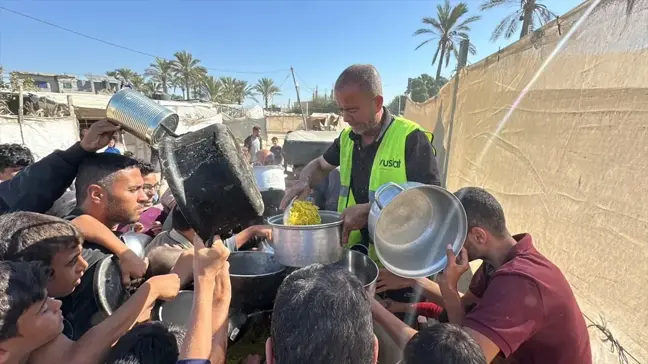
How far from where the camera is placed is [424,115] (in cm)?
1018

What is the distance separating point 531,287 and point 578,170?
1.61 m

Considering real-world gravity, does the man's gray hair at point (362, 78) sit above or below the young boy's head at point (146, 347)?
above

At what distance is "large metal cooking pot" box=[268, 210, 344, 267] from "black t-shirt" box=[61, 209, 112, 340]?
2.88ft

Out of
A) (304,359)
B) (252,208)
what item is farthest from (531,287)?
(252,208)

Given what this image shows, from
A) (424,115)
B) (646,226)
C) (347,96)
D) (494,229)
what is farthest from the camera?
(424,115)

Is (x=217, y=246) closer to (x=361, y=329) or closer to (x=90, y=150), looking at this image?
(x=361, y=329)

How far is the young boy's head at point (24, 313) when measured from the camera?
1.21 meters

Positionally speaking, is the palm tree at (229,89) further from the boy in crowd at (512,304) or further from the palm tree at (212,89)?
the boy in crowd at (512,304)

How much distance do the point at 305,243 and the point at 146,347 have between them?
2.40 ft

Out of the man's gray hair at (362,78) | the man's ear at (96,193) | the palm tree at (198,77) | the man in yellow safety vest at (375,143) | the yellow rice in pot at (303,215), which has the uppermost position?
the palm tree at (198,77)

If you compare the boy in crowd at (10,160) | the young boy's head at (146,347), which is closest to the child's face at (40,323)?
the young boy's head at (146,347)

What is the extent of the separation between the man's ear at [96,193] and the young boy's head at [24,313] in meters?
0.72

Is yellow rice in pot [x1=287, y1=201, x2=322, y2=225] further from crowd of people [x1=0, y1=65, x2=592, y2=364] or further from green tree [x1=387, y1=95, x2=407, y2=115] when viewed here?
green tree [x1=387, y1=95, x2=407, y2=115]

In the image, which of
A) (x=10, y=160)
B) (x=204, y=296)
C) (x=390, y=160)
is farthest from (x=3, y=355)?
(x=10, y=160)
